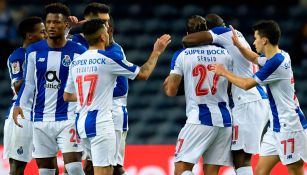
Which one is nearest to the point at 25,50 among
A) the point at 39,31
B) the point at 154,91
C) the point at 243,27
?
the point at 39,31

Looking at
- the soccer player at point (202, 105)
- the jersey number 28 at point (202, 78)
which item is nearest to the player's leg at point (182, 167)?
the soccer player at point (202, 105)

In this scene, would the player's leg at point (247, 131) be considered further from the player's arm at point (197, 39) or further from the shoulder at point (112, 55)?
the shoulder at point (112, 55)

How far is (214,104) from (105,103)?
40.2 inches

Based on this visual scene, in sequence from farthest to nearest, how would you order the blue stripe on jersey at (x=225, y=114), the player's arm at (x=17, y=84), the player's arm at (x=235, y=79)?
the player's arm at (x=17, y=84)
the blue stripe on jersey at (x=225, y=114)
the player's arm at (x=235, y=79)

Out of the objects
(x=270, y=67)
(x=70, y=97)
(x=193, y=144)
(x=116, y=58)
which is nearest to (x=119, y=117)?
(x=70, y=97)

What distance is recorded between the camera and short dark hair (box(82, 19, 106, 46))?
7.95 metres

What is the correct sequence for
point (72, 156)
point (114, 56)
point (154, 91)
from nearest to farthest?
point (114, 56) → point (72, 156) → point (154, 91)

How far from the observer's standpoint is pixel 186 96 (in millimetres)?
8555

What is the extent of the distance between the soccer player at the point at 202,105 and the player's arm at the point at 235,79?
23 cm

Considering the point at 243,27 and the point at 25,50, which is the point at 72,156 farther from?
the point at 243,27

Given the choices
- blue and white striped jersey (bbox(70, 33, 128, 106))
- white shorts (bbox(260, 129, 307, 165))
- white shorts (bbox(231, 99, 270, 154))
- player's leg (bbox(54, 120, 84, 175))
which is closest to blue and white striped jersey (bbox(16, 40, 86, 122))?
player's leg (bbox(54, 120, 84, 175))

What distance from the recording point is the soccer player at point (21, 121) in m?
9.22

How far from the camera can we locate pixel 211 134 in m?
8.39

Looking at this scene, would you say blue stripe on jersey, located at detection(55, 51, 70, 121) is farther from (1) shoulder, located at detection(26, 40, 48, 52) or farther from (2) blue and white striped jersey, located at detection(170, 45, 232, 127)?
(2) blue and white striped jersey, located at detection(170, 45, 232, 127)
